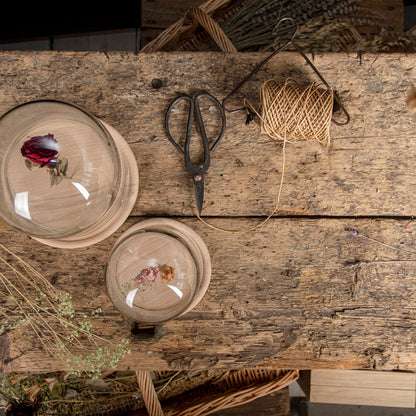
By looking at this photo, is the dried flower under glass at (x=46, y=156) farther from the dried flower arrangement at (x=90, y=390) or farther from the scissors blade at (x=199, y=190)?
the dried flower arrangement at (x=90, y=390)

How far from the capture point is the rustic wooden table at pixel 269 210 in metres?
1.25

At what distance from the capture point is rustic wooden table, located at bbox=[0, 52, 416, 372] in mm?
1248

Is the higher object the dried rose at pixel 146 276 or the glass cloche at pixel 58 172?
the glass cloche at pixel 58 172

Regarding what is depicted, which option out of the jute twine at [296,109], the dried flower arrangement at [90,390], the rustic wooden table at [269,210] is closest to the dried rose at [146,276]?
the rustic wooden table at [269,210]

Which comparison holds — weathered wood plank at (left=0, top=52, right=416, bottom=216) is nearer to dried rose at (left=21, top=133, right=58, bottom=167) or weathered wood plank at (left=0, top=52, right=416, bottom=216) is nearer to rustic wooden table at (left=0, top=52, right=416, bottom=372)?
rustic wooden table at (left=0, top=52, right=416, bottom=372)

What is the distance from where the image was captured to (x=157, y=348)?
1.30 metres

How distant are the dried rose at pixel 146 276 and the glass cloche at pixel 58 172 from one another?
8.1 inches

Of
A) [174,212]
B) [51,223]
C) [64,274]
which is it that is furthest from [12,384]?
[174,212]

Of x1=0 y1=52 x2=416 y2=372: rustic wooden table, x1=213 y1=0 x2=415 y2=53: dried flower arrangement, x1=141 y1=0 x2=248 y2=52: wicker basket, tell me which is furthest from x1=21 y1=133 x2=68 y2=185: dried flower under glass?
x1=213 y1=0 x2=415 y2=53: dried flower arrangement

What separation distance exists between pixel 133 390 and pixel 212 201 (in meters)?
0.97

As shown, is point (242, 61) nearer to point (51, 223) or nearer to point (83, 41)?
point (51, 223)

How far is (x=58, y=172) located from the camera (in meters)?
1.13

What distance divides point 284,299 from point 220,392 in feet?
2.07

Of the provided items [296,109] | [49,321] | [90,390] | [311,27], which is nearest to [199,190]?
[296,109]
